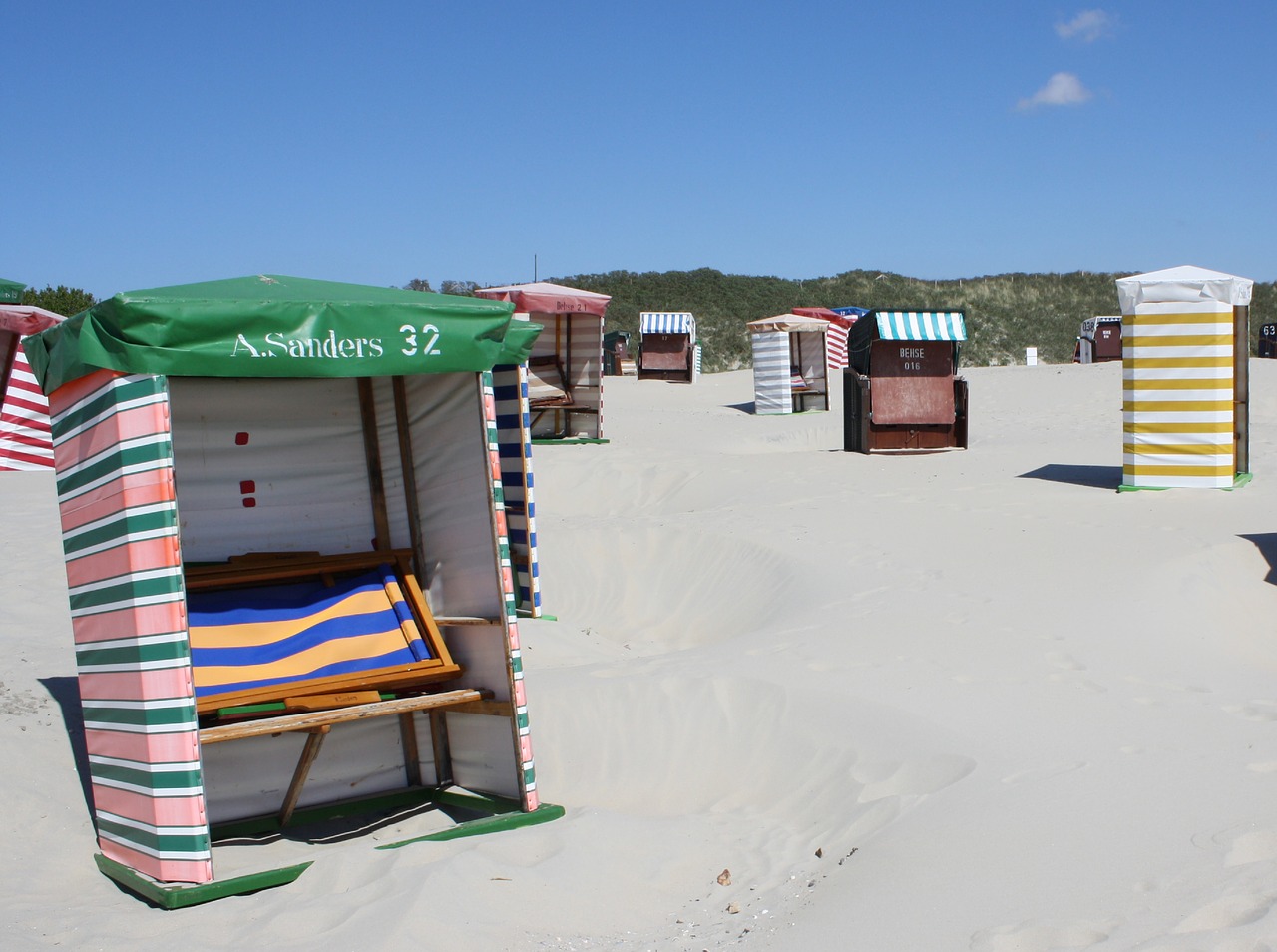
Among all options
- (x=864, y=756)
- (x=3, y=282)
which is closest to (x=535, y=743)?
(x=864, y=756)

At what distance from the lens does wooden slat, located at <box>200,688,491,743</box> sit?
15.6 feet

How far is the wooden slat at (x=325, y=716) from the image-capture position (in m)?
4.77

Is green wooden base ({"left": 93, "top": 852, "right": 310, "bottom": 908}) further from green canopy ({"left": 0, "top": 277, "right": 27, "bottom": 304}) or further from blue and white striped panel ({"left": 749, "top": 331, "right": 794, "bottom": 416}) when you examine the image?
blue and white striped panel ({"left": 749, "top": 331, "right": 794, "bottom": 416})

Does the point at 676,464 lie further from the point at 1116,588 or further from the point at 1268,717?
the point at 1268,717

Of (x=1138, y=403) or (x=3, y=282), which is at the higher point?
(x=3, y=282)

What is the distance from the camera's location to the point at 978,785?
15.1ft

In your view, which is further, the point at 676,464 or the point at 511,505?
the point at 676,464

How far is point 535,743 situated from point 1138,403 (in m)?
7.63

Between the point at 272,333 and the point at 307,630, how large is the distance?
1.67 meters

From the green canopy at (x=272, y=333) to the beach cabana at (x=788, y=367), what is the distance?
1683 cm

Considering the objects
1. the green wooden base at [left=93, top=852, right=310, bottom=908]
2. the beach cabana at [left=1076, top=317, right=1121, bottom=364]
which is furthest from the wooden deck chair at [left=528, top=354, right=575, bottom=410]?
the beach cabana at [left=1076, top=317, right=1121, bottom=364]

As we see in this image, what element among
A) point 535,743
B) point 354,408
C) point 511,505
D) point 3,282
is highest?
point 3,282

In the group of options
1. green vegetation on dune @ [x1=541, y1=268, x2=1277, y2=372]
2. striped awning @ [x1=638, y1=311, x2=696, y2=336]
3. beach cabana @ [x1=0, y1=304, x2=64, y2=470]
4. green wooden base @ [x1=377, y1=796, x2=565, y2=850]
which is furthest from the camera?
green vegetation on dune @ [x1=541, y1=268, x2=1277, y2=372]

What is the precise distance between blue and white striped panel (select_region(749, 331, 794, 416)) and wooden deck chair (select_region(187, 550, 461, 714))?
1654 cm
